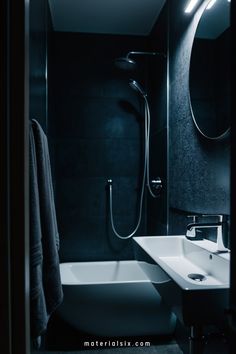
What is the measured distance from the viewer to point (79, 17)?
268 centimetres

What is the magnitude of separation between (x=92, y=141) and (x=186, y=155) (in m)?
1.22

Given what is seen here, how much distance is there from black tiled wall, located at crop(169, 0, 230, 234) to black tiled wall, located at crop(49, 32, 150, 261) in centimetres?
75

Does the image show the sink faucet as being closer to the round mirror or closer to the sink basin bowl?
the sink basin bowl

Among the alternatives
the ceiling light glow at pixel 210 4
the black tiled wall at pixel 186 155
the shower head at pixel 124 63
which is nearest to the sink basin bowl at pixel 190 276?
the black tiled wall at pixel 186 155

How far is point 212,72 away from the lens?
1.71m

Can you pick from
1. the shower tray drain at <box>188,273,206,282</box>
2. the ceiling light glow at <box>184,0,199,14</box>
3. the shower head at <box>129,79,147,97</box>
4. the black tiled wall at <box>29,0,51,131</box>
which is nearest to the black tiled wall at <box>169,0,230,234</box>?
the ceiling light glow at <box>184,0,199,14</box>

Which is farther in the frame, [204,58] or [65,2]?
[65,2]

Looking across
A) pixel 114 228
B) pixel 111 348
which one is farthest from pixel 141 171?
pixel 111 348

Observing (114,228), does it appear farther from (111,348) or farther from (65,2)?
(65,2)

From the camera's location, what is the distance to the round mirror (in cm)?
154

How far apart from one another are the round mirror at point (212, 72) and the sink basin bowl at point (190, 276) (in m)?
0.67
